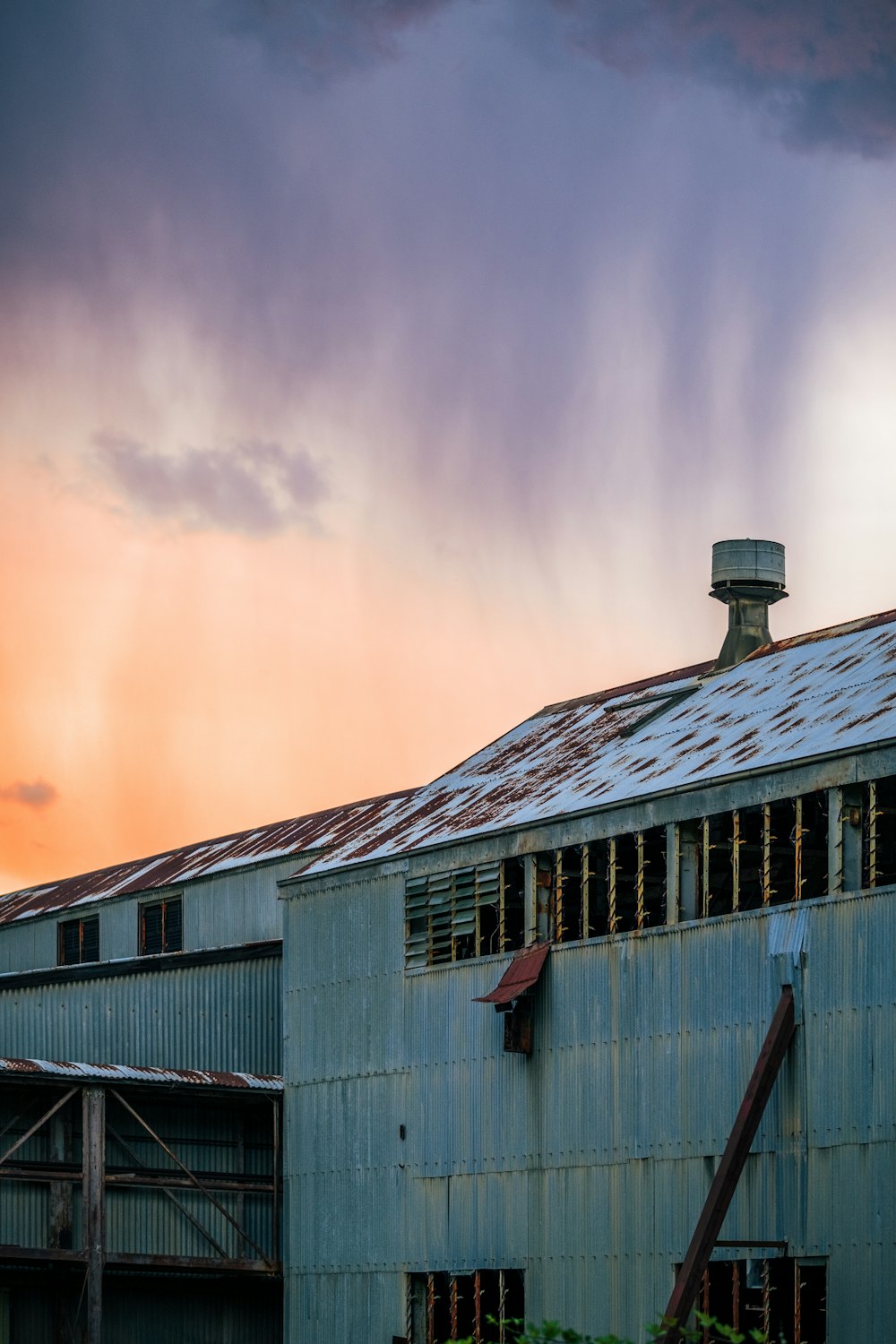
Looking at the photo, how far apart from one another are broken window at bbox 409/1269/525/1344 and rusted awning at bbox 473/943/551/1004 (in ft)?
14.4

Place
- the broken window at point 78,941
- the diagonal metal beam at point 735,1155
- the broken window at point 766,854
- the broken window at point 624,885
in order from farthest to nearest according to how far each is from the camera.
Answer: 1. the broken window at point 78,941
2. the broken window at point 624,885
3. the broken window at point 766,854
4. the diagonal metal beam at point 735,1155

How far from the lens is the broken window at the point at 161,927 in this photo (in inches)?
2144

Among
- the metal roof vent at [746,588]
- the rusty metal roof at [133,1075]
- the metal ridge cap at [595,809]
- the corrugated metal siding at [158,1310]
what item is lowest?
the corrugated metal siding at [158,1310]

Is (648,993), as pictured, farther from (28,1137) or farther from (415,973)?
(28,1137)

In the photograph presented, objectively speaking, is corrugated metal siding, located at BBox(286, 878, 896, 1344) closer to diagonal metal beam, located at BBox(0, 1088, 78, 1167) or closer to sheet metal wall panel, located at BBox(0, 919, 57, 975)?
diagonal metal beam, located at BBox(0, 1088, 78, 1167)

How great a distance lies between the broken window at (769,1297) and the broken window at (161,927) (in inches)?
961

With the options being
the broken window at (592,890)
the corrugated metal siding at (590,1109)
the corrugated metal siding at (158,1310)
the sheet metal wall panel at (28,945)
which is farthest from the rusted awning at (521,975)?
the sheet metal wall panel at (28,945)

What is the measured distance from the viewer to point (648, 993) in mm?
33906

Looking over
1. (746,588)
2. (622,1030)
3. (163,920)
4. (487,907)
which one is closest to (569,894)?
(487,907)

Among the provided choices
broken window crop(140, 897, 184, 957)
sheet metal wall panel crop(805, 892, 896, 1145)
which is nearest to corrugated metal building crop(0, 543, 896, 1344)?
sheet metal wall panel crop(805, 892, 896, 1145)

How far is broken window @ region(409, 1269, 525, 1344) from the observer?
3588cm

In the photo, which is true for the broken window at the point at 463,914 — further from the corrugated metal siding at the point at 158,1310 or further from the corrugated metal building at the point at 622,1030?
Result: the corrugated metal siding at the point at 158,1310

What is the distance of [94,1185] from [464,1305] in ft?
23.2

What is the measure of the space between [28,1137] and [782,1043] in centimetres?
1488
